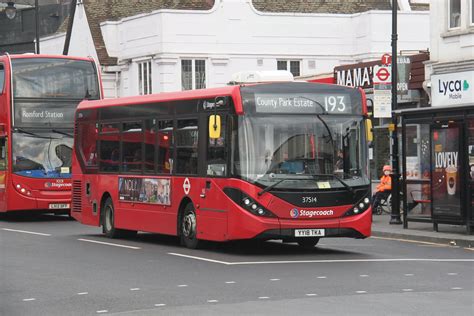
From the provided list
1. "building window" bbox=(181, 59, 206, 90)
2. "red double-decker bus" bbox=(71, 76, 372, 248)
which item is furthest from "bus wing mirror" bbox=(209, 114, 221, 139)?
"building window" bbox=(181, 59, 206, 90)

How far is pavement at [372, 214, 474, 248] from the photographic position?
2173 cm

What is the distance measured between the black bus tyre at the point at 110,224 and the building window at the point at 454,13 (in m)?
12.6

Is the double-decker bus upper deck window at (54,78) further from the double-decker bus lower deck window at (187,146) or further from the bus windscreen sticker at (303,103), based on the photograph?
the bus windscreen sticker at (303,103)

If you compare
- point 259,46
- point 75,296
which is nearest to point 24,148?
point 75,296

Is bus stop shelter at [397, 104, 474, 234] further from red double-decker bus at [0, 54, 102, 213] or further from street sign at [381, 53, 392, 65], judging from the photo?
red double-decker bus at [0, 54, 102, 213]

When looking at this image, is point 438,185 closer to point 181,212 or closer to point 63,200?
point 181,212

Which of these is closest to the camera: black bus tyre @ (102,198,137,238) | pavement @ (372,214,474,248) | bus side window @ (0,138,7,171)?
pavement @ (372,214,474,248)

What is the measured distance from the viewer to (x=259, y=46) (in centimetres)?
4953

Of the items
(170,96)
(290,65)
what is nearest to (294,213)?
(170,96)

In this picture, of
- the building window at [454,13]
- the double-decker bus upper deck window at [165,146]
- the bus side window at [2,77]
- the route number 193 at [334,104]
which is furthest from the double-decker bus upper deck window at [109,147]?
the building window at [454,13]

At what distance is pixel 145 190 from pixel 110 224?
7.03ft

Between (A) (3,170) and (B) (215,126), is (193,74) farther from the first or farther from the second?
(B) (215,126)

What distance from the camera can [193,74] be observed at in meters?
47.8

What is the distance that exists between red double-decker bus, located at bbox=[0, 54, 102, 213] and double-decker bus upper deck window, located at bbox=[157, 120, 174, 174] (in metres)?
8.80
